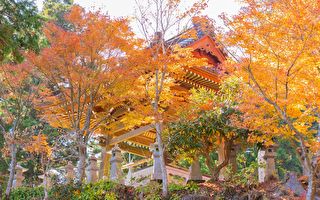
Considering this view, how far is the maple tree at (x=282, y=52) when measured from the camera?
24.7 ft

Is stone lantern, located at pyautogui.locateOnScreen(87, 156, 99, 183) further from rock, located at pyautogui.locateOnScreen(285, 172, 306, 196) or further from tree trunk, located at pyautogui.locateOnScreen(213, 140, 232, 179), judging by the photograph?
rock, located at pyautogui.locateOnScreen(285, 172, 306, 196)

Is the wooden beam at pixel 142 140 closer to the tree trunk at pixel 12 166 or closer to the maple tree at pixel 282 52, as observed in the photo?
the tree trunk at pixel 12 166

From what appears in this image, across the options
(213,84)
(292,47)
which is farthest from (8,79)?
(292,47)

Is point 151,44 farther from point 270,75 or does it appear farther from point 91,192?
point 91,192

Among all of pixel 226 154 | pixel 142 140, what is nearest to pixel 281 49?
pixel 226 154

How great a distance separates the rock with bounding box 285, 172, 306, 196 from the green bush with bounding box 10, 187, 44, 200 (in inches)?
298

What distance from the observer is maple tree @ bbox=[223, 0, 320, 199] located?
24.7 ft

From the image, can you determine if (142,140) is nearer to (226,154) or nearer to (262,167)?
(226,154)

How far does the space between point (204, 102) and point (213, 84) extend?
3419 millimetres

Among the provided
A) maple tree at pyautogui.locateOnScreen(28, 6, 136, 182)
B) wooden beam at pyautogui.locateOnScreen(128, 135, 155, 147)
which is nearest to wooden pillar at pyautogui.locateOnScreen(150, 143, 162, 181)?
maple tree at pyautogui.locateOnScreen(28, 6, 136, 182)

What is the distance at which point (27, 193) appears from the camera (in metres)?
13.6

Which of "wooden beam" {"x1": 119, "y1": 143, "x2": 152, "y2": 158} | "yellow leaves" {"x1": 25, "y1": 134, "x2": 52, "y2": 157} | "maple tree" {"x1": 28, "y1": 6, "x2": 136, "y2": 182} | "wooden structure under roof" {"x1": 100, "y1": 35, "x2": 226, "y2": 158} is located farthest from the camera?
"wooden beam" {"x1": 119, "y1": 143, "x2": 152, "y2": 158}

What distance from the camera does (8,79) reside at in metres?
13.0

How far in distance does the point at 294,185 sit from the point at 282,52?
3150 millimetres
